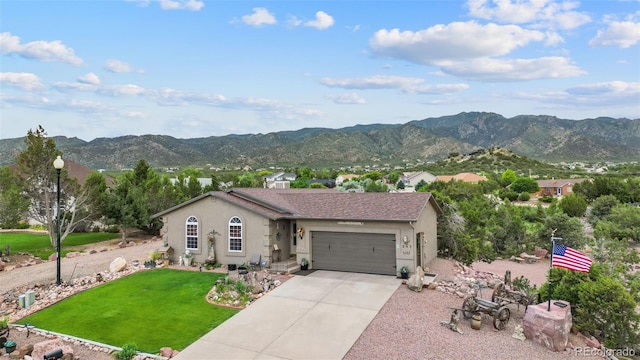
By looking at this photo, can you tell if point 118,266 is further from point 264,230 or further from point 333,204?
point 333,204

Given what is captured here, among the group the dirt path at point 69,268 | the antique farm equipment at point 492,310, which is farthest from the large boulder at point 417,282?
the dirt path at point 69,268

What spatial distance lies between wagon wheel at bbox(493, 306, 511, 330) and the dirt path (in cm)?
1905

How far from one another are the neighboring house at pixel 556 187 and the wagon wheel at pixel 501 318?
72095 millimetres

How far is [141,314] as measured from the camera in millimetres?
13820

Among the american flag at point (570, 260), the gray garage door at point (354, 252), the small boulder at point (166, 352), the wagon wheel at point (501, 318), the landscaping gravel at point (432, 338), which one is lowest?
the small boulder at point (166, 352)

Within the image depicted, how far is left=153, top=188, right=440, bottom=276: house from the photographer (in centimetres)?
1786

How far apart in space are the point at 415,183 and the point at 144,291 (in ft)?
251

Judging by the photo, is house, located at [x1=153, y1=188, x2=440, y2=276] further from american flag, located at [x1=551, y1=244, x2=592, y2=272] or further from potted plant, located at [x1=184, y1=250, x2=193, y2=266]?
american flag, located at [x1=551, y1=244, x2=592, y2=272]

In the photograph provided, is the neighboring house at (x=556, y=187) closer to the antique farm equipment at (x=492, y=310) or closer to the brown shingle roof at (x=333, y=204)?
the brown shingle roof at (x=333, y=204)

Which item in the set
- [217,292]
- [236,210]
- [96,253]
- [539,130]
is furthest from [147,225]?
[539,130]

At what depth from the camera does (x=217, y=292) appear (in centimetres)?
1538

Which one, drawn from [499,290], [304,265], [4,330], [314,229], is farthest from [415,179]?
[4,330]

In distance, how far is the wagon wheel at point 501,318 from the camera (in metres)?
11.9

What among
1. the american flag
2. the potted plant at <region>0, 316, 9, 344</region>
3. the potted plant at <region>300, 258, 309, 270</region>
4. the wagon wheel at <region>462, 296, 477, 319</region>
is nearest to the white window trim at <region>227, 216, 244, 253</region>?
the potted plant at <region>300, 258, 309, 270</region>
